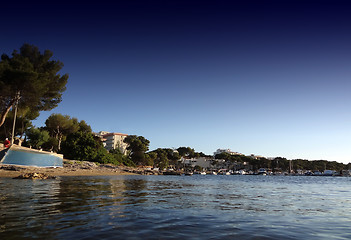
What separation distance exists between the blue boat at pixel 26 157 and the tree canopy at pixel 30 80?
6165 mm

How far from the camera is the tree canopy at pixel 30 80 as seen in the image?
35969 mm

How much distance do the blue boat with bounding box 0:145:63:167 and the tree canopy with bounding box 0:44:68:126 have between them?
6.16 metres

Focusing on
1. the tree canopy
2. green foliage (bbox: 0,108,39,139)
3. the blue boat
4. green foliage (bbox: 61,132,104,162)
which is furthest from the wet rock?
green foliage (bbox: 61,132,104,162)

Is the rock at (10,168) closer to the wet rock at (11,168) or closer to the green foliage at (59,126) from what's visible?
the wet rock at (11,168)

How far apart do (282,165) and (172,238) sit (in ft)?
631

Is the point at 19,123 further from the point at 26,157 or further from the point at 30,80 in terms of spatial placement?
the point at 30,80

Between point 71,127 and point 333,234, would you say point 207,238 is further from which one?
point 71,127

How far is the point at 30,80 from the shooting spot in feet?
119

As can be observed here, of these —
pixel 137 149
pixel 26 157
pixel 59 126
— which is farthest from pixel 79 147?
pixel 137 149

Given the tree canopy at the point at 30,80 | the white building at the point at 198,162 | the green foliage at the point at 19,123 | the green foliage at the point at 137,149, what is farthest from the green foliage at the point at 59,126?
the white building at the point at 198,162

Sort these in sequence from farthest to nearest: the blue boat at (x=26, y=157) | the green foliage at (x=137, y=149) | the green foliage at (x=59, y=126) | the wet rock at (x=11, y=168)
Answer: the green foliage at (x=137, y=149)
the green foliage at (x=59, y=126)
the blue boat at (x=26, y=157)
the wet rock at (x=11, y=168)

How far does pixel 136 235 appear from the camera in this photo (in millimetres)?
5543

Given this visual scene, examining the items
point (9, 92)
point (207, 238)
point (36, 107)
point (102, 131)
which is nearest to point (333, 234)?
point (207, 238)

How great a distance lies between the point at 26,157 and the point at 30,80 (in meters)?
12.7
